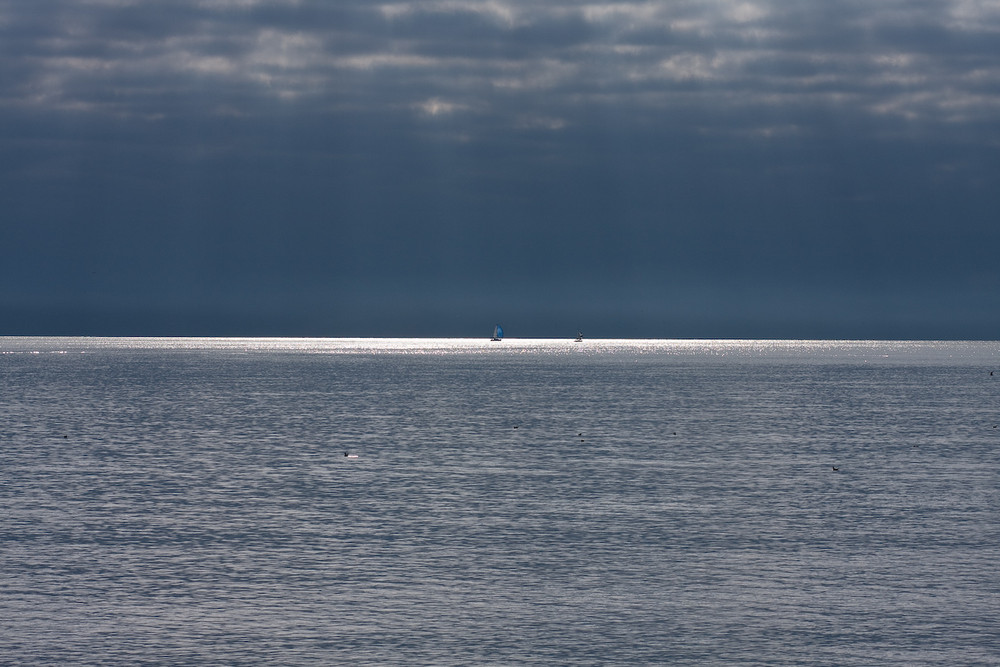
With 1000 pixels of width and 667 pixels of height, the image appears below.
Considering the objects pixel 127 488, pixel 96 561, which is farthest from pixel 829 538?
pixel 127 488

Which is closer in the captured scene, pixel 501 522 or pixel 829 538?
pixel 829 538

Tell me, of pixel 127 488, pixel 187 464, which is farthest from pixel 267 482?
pixel 187 464

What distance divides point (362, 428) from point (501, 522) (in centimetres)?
4717

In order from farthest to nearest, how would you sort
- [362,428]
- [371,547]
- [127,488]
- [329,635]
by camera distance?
1. [362,428]
2. [127,488]
3. [371,547]
4. [329,635]

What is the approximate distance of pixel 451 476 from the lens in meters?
56.6

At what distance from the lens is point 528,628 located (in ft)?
89.0

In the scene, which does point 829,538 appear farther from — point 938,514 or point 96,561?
point 96,561

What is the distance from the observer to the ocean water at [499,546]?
2605cm

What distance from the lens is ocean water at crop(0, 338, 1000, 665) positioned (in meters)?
26.0

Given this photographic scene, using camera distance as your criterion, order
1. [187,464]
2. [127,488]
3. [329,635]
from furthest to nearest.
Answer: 1. [187,464]
2. [127,488]
3. [329,635]

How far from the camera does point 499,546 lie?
3728cm

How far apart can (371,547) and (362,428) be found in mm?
51348

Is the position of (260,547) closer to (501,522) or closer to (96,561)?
(96,561)

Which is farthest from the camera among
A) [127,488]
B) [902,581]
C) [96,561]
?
[127,488]
